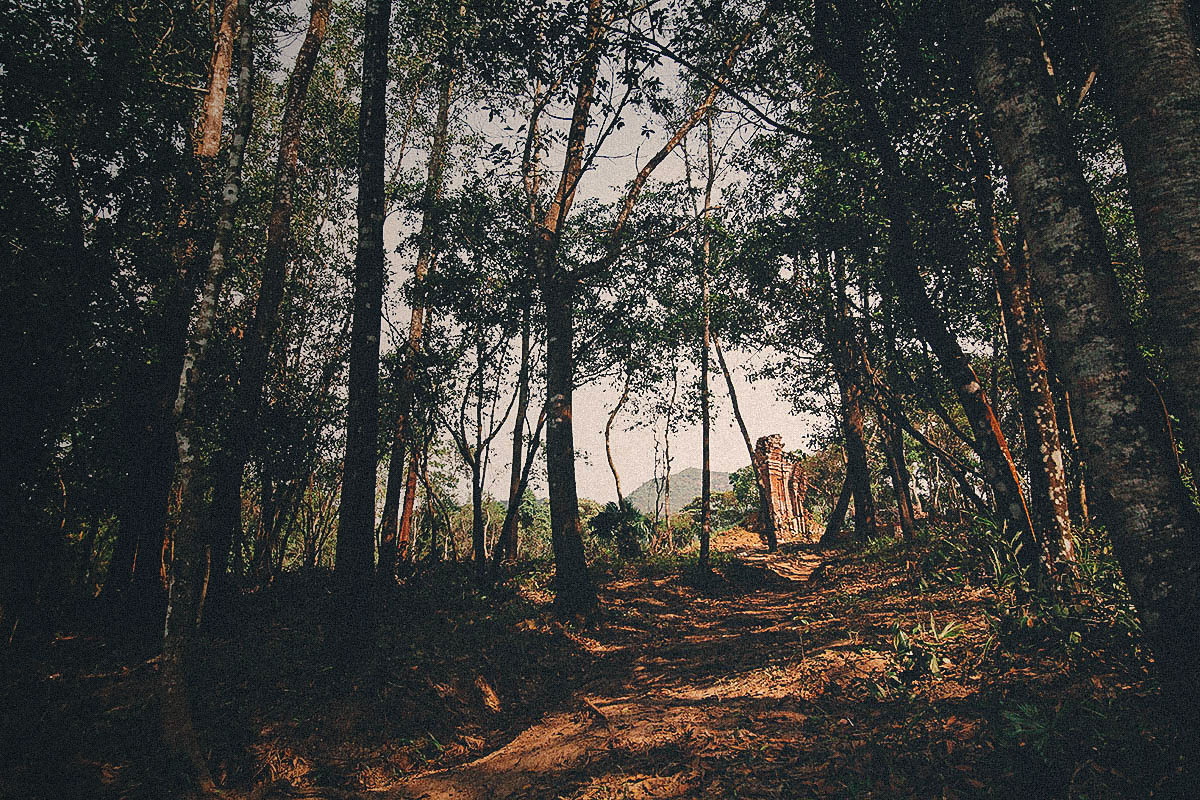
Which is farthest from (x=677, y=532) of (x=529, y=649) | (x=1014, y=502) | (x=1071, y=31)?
(x=1071, y=31)

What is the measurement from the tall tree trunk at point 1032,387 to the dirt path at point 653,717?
11.2 ft

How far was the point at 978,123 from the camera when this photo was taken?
688cm

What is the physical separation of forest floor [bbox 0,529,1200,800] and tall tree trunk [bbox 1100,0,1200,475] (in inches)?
95.4

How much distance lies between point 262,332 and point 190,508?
496 cm

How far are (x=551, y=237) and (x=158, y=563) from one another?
9.16m

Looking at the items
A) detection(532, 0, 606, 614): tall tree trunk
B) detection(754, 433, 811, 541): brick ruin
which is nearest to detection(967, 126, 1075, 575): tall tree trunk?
detection(532, 0, 606, 614): tall tree trunk

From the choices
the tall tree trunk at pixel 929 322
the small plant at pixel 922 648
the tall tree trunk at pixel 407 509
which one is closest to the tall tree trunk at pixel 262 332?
the tall tree trunk at pixel 407 509

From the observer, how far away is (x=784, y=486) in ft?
90.9

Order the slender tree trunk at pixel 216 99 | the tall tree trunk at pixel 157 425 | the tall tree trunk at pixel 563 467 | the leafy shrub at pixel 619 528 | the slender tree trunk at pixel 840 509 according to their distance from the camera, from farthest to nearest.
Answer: the leafy shrub at pixel 619 528 < the slender tree trunk at pixel 840 509 < the tall tree trunk at pixel 563 467 < the slender tree trunk at pixel 216 99 < the tall tree trunk at pixel 157 425

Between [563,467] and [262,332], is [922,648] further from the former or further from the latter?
[262,332]

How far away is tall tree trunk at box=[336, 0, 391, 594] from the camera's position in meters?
6.82

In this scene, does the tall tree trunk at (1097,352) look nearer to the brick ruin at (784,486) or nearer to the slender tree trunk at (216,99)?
the slender tree trunk at (216,99)

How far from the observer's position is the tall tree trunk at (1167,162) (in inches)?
108

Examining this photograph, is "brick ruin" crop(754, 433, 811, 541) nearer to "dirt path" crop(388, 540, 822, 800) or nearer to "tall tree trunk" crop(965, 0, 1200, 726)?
"dirt path" crop(388, 540, 822, 800)
